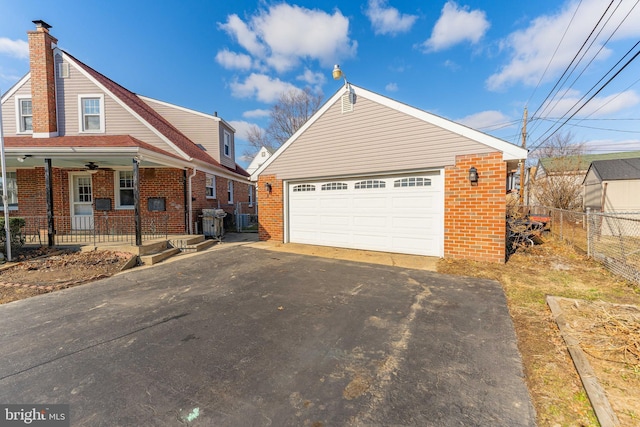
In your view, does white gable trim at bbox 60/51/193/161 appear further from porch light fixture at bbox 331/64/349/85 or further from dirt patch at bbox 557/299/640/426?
dirt patch at bbox 557/299/640/426

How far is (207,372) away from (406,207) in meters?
6.54

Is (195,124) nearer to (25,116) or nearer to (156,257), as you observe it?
(25,116)

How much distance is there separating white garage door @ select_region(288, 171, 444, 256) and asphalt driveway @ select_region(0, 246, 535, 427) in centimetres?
257

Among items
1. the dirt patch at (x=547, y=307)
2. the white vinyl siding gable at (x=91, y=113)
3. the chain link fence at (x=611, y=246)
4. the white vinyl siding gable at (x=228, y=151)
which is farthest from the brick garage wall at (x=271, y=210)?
the chain link fence at (x=611, y=246)

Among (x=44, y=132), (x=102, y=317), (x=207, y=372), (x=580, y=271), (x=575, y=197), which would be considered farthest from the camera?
(x=575, y=197)

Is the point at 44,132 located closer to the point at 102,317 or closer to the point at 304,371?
the point at 102,317

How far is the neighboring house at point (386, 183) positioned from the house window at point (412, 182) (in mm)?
27

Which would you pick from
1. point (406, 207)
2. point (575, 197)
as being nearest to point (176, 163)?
point (406, 207)

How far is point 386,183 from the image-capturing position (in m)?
8.07

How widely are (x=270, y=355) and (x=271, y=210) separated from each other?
305 inches

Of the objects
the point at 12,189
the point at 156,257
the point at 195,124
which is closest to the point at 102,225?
the point at 12,189

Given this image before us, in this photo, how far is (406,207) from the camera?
7719 millimetres

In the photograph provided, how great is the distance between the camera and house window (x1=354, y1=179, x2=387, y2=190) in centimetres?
816

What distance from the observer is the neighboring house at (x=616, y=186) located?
1424 cm
